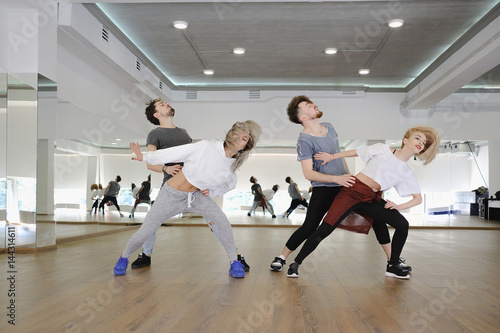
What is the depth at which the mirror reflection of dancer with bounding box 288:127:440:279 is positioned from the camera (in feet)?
10.6

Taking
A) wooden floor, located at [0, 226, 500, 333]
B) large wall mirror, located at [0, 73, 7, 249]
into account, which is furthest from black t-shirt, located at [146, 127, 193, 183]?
large wall mirror, located at [0, 73, 7, 249]

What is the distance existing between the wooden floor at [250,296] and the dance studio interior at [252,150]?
2cm

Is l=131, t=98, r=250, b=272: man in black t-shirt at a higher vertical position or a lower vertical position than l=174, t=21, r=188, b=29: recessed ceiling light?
lower

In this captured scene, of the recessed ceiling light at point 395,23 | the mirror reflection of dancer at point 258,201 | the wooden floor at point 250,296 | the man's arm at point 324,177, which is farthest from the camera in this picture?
the mirror reflection of dancer at point 258,201

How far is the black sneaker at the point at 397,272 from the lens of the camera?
3.28 m

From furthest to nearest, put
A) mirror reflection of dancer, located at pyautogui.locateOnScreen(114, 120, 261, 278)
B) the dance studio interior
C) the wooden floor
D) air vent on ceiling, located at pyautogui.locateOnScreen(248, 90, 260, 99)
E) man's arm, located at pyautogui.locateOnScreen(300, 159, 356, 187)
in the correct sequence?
air vent on ceiling, located at pyautogui.locateOnScreen(248, 90, 260, 99), man's arm, located at pyautogui.locateOnScreen(300, 159, 356, 187), mirror reflection of dancer, located at pyautogui.locateOnScreen(114, 120, 261, 278), the dance studio interior, the wooden floor

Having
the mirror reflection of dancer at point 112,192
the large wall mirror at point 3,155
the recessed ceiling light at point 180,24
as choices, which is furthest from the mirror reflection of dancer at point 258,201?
the large wall mirror at point 3,155

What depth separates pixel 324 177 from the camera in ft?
10.6

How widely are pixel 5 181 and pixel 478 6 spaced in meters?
5.52

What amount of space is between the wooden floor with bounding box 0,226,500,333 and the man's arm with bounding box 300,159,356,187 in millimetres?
657

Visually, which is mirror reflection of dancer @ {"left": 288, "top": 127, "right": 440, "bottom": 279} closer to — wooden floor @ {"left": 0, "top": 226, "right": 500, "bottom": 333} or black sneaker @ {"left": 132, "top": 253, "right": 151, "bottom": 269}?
wooden floor @ {"left": 0, "top": 226, "right": 500, "bottom": 333}

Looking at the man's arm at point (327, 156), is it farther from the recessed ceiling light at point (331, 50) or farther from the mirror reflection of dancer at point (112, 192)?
the mirror reflection of dancer at point (112, 192)

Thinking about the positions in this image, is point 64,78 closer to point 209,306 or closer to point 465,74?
point 209,306

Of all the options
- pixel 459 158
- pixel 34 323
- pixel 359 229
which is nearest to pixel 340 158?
pixel 359 229
